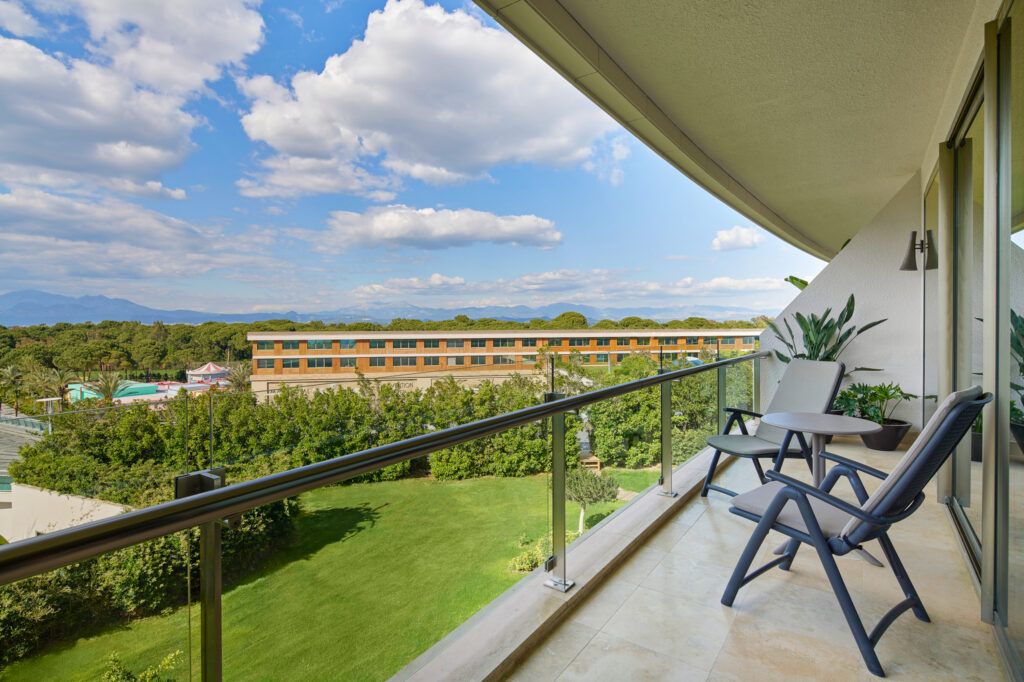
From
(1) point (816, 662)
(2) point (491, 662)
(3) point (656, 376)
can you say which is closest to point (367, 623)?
(2) point (491, 662)

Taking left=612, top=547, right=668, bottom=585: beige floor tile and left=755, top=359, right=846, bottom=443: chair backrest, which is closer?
left=612, top=547, right=668, bottom=585: beige floor tile

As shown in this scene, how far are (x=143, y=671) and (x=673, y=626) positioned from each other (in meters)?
1.82

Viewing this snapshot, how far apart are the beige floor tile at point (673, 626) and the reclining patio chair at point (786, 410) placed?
1.39 metres

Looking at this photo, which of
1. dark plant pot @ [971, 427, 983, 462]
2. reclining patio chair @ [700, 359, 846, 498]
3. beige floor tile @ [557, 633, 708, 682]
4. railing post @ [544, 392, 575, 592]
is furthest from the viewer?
reclining patio chair @ [700, 359, 846, 498]

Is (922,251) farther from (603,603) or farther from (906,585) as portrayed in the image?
(603,603)

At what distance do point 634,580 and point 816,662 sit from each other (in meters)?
0.79

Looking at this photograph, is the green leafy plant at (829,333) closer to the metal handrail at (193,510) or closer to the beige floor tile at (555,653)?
the beige floor tile at (555,653)

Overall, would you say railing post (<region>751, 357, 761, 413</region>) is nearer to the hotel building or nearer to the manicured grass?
the manicured grass

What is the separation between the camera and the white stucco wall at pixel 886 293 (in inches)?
208

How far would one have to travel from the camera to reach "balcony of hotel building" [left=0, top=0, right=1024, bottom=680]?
1319mm

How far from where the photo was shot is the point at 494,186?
71.0 meters

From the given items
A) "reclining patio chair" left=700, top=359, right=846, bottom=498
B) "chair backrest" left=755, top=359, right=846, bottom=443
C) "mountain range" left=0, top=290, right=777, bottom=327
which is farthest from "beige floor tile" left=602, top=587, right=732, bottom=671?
"mountain range" left=0, top=290, right=777, bottom=327

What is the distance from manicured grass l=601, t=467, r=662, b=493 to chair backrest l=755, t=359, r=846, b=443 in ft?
3.16

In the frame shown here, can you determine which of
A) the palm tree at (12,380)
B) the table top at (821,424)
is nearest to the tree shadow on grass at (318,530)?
the table top at (821,424)
